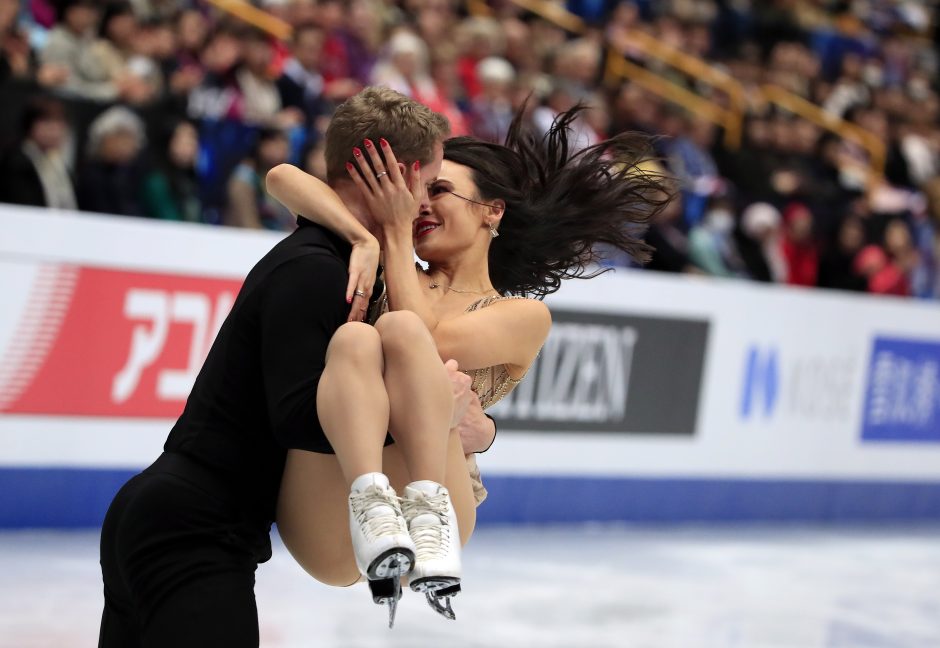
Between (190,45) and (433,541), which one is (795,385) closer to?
(190,45)

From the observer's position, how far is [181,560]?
8.33ft

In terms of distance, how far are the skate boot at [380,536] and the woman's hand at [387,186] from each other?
0.57 meters

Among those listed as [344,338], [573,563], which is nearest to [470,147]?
[344,338]

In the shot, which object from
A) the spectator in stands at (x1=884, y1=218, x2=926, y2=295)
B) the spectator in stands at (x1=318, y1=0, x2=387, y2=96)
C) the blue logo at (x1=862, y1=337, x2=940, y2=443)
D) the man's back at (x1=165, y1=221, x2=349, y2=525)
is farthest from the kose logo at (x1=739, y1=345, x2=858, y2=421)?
the man's back at (x1=165, y1=221, x2=349, y2=525)

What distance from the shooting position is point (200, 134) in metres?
7.48

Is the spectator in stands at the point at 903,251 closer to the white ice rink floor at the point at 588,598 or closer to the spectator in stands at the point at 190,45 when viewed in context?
the white ice rink floor at the point at 588,598

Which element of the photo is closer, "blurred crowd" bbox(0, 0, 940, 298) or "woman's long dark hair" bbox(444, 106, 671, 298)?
"woman's long dark hair" bbox(444, 106, 671, 298)

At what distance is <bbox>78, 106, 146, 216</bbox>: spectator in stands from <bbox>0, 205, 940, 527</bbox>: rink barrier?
69 cm

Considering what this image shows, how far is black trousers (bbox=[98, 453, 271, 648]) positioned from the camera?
248cm

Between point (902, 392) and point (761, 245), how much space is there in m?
1.56

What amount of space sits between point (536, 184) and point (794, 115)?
10.3 metres

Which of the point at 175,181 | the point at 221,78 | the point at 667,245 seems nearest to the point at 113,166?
the point at 175,181

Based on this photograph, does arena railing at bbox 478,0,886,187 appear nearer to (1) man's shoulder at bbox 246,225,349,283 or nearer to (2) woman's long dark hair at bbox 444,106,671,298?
(2) woman's long dark hair at bbox 444,106,671,298

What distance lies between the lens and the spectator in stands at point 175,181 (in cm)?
686
